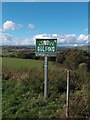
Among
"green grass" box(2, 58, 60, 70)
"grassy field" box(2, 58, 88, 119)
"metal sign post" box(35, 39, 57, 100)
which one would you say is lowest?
"grassy field" box(2, 58, 88, 119)

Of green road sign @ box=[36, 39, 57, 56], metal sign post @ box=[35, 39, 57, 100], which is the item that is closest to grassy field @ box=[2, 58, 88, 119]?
metal sign post @ box=[35, 39, 57, 100]

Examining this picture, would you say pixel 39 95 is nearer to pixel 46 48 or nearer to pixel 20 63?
pixel 46 48

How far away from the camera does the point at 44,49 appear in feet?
31.2

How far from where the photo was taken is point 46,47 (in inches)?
373

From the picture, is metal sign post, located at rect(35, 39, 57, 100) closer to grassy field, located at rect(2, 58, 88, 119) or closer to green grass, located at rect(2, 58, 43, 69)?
grassy field, located at rect(2, 58, 88, 119)

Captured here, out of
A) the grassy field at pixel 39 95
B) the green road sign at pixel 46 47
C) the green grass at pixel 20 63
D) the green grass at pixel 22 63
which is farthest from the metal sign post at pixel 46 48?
the green grass at pixel 20 63

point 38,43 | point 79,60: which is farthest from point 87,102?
point 79,60

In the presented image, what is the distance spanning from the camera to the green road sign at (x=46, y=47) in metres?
9.35

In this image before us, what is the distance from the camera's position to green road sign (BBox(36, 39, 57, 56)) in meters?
9.35

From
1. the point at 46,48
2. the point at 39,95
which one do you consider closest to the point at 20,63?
the point at 46,48

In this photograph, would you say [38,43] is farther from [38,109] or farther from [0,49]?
[0,49]

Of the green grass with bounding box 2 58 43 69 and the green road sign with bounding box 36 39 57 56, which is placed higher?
the green road sign with bounding box 36 39 57 56

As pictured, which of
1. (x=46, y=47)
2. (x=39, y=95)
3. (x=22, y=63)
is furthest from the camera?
(x=22, y=63)

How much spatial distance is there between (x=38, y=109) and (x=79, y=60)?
5077 millimetres
